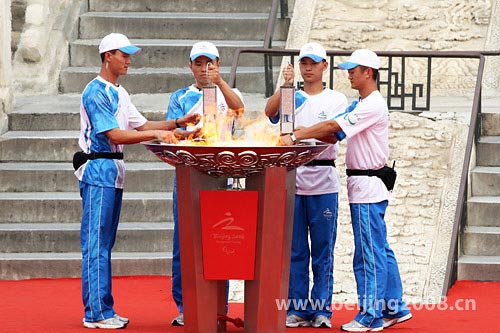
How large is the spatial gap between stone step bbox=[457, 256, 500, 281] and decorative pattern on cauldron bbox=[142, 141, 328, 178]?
3214 mm

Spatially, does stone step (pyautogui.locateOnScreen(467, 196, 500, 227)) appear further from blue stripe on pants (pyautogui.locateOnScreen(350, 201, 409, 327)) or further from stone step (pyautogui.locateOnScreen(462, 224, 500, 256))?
blue stripe on pants (pyautogui.locateOnScreen(350, 201, 409, 327))

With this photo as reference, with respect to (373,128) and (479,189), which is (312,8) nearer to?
(479,189)

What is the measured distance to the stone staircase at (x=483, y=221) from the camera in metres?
11.3

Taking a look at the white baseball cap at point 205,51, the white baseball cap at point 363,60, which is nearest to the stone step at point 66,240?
the white baseball cap at point 205,51

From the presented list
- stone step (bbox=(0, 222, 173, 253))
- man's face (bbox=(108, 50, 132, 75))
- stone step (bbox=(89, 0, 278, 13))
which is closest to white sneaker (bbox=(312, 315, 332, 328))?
man's face (bbox=(108, 50, 132, 75))

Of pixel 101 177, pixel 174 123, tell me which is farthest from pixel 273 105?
pixel 101 177

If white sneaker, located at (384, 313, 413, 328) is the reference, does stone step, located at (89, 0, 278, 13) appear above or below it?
above

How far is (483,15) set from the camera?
1537 centimetres

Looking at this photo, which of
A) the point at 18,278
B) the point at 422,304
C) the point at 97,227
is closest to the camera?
the point at 97,227

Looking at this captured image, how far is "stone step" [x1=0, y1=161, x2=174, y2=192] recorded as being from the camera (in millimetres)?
12438

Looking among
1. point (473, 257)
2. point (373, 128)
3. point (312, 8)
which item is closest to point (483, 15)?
point (312, 8)

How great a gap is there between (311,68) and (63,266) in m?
3.38

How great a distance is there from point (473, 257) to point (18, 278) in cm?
370

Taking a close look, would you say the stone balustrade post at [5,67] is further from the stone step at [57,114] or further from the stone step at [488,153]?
the stone step at [488,153]
